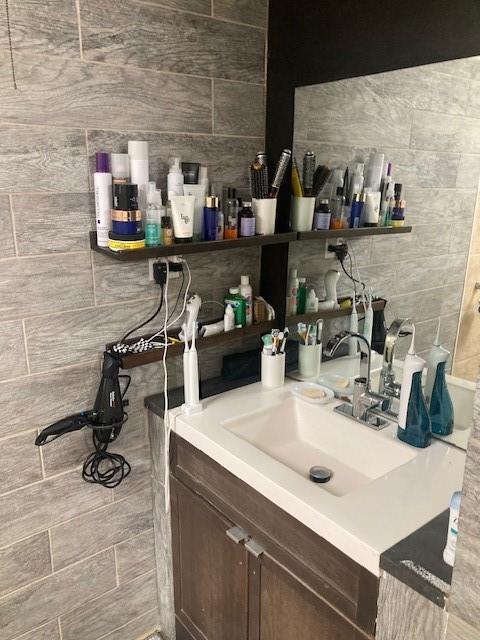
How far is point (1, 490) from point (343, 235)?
1245mm

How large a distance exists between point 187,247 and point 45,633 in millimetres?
1293

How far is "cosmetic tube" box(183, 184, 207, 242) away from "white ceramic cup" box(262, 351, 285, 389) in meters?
0.45

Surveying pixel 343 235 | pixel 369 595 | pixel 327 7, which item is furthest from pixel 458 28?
pixel 369 595

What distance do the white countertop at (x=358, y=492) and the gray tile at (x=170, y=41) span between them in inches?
40.0

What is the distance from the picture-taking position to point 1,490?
1.43 m

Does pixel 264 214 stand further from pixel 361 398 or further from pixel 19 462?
pixel 19 462

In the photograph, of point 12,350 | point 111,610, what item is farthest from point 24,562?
point 12,350

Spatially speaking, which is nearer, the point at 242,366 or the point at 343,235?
the point at 343,235

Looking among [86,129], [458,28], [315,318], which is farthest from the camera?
[315,318]

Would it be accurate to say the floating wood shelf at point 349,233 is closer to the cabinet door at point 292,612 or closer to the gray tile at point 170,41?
the gray tile at point 170,41

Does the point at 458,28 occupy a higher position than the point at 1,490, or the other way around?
the point at 458,28

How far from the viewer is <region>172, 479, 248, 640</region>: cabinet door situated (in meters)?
1.38

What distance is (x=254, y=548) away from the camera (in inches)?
50.1

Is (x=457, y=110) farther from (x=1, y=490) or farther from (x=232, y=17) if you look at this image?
(x=1, y=490)
